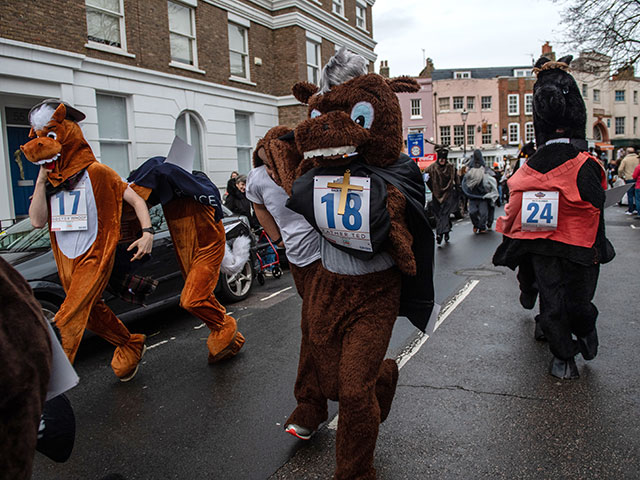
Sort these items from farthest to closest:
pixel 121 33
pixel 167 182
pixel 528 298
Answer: pixel 121 33 < pixel 528 298 < pixel 167 182

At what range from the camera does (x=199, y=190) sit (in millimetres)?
4352

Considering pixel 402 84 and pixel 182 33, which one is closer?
pixel 402 84

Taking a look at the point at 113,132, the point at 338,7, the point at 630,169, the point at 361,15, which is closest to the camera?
the point at 113,132

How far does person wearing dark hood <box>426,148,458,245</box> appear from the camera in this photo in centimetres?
1143

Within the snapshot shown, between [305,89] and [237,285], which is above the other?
[305,89]

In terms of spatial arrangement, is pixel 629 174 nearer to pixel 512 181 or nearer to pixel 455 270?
pixel 455 270

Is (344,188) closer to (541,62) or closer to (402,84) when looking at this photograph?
(402,84)

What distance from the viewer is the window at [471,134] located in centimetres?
5053

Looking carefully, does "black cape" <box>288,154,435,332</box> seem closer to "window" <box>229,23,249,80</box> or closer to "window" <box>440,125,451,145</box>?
→ "window" <box>229,23,249,80</box>

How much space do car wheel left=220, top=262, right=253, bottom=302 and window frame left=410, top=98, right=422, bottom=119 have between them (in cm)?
4229

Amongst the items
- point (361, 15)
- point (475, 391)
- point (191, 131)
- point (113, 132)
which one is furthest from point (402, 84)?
point (361, 15)

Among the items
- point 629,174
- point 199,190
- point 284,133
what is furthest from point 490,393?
point 629,174

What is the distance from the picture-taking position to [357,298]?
8.36ft

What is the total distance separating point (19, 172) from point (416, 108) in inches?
1585
